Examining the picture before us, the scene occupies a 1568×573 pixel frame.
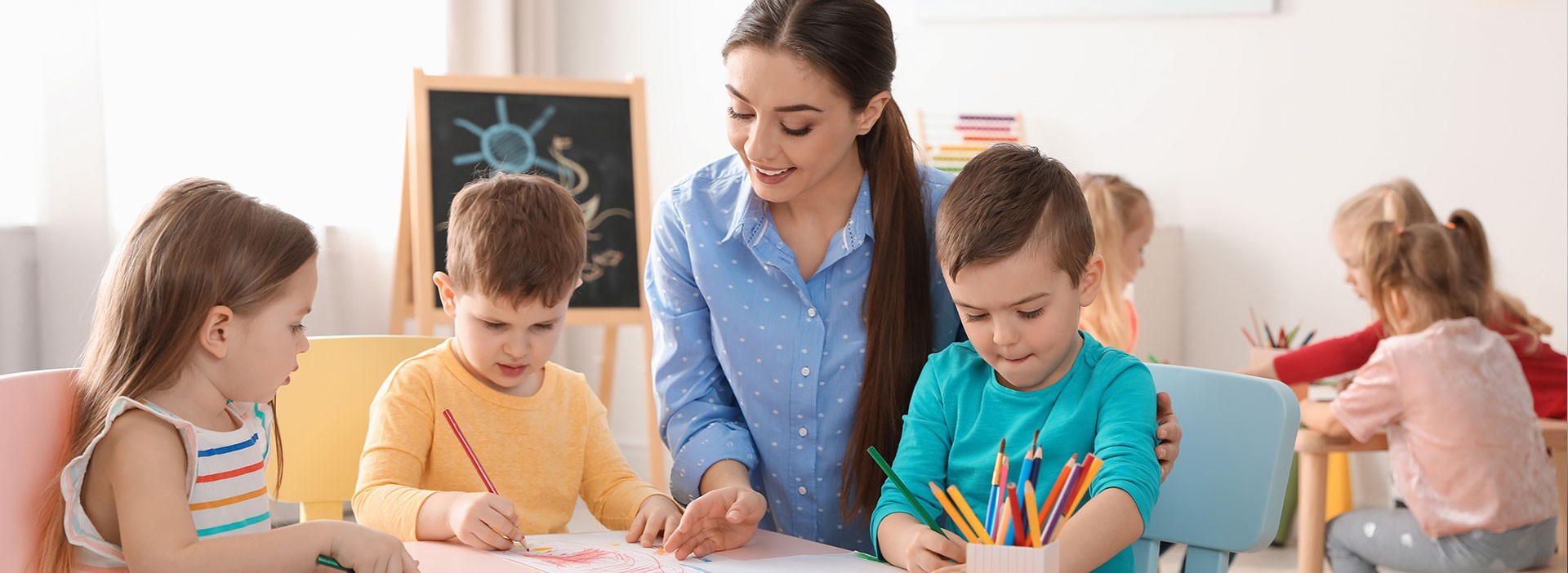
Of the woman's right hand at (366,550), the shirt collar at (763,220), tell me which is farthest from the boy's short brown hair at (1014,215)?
the woman's right hand at (366,550)

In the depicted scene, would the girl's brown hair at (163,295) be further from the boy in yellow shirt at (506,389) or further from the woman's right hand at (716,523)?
the woman's right hand at (716,523)

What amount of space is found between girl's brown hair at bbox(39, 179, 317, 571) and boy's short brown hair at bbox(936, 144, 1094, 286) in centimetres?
61

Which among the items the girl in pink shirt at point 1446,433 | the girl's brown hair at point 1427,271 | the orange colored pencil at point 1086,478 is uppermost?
the girl's brown hair at point 1427,271

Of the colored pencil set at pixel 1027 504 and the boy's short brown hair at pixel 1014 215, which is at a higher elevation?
the boy's short brown hair at pixel 1014 215

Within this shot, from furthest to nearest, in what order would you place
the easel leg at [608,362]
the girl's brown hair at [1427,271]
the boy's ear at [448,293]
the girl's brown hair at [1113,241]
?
the easel leg at [608,362] < the girl's brown hair at [1113,241] < the girl's brown hair at [1427,271] < the boy's ear at [448,293]

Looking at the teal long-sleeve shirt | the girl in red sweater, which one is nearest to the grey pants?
the girl in red sweater

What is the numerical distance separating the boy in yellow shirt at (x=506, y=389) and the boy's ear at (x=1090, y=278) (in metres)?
0.46

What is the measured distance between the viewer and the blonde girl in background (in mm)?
1010

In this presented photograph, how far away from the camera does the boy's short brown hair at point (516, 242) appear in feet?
4.55

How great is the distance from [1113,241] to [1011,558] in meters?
2.28

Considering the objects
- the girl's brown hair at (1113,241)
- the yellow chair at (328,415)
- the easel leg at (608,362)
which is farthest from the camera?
the easel leg at (608,362)

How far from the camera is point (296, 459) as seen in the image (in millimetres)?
1577

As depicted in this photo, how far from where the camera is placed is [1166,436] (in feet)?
3.82

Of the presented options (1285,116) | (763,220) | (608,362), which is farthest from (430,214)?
(1285,116)
